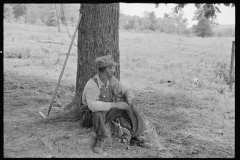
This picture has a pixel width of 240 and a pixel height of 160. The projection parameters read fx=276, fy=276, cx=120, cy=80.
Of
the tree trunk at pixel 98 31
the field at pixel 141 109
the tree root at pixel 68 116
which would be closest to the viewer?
the field at pixel 141 109

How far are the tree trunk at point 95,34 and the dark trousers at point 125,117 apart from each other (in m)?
1.05

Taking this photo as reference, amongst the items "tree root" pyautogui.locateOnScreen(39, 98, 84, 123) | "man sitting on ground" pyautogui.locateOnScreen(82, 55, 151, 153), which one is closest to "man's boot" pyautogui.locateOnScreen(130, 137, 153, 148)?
"man sitting on ground" pyautogui.locateOnScreen(82, 55, 151, 153)

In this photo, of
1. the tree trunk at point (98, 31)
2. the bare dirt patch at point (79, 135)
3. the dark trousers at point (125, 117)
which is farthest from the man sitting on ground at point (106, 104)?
the tree trunk at point (98, 31)

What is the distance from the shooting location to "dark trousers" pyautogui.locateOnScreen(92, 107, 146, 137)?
4.04 m

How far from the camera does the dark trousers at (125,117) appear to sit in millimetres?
4039

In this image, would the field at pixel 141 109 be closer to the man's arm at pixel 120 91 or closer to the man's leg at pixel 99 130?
the man's leg at pixel 99 130

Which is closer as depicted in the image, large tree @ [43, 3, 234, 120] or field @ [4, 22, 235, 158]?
field @ [4, 22, 235, 158]

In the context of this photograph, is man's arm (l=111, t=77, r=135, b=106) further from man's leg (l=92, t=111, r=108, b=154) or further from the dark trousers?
man's leg (l=92, t=111, r=108, b=154)

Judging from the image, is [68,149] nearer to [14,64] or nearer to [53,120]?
[53,120]

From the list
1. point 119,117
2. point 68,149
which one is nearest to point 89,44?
point 119,117

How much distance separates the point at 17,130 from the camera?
168 inches

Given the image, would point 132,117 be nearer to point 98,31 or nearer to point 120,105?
point 120,105

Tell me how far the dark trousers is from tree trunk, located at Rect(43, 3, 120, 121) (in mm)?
1046
